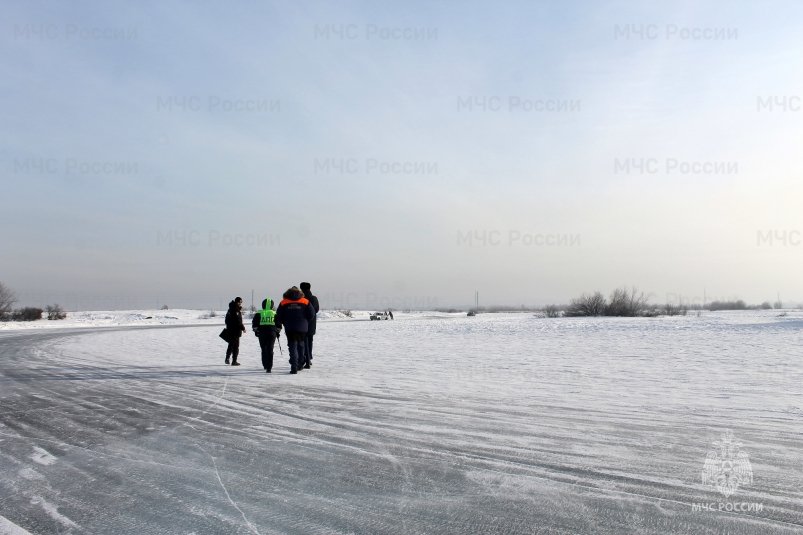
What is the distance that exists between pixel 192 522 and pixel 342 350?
14634 millimetres

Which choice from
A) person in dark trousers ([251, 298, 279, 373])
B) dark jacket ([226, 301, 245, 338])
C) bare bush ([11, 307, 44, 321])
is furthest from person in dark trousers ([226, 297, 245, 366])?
bare bush ([11, 307, 44, 321])

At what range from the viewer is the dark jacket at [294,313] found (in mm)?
12047

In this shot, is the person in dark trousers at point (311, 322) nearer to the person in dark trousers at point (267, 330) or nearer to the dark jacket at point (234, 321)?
the person in dark trousers at point (267, 330)

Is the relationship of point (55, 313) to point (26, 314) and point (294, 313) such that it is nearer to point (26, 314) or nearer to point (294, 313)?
point (26, 314)

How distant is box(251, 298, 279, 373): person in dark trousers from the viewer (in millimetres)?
12516

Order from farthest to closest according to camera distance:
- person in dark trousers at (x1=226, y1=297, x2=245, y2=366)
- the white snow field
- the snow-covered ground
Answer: the snow-covered ground
person in dark trousers at (x1=226, y1=297, x2=245, y2=366)
the white snow field

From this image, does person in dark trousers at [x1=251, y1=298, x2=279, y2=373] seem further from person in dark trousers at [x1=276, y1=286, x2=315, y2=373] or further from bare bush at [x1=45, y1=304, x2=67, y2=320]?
bare bush at [x1=45, y1=304, x2=67, y2=320]

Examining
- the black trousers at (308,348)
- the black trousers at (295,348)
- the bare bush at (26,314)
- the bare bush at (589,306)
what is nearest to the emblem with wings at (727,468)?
the black trousers at (295,348)

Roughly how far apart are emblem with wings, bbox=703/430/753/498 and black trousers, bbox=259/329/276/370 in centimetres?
936

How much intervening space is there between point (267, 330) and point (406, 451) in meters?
8.03

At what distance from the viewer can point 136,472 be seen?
4.81 m

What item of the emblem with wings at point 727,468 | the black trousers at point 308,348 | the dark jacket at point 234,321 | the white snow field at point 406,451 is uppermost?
the dark jacket at point 234,321

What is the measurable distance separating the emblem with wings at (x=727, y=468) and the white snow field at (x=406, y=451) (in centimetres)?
3

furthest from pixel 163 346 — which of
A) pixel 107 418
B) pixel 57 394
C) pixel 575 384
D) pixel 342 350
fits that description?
pixel 575 384
